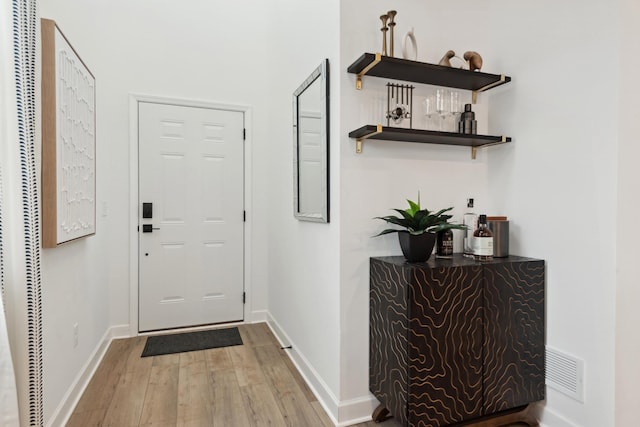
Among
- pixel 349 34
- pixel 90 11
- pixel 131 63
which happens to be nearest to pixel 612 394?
pixel 349 34

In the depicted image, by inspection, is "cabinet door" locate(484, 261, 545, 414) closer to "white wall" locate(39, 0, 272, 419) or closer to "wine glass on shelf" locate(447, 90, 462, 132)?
"wine glass on shelf" locate(447, 90, 462, 132)

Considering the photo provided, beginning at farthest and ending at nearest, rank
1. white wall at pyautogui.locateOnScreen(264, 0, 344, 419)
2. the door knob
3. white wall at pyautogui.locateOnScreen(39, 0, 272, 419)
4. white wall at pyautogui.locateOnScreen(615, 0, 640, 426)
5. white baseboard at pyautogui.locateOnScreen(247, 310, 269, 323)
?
white baseboard at pyautogui.locateOnScreen(247, 310, 269, 323), the door knob, white wall at pyautogui.locateOnScreen(39, 0, 272, 419), white wall at pyautogui.locateOnScreen(264, 0, 344, 419), white wall at pyautogui.locateOnScreen(615, 0, 640, 426)

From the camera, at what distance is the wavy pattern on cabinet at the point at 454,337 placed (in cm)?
158

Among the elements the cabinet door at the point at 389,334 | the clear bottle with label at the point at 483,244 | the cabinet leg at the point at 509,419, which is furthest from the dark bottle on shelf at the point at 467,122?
the cabinet leg at the point at 509,419

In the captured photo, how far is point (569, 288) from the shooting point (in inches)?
68.0

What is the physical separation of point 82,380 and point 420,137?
2564 millimetres

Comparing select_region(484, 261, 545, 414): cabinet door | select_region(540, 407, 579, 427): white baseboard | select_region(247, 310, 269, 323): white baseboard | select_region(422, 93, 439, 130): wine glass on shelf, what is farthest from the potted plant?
select_region(247, 310, 269, 323): white baseboard

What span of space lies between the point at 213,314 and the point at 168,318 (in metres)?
0.41

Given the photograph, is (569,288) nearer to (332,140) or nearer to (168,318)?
(332,140)

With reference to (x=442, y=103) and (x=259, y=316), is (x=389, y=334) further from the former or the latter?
(x=259, y=316)

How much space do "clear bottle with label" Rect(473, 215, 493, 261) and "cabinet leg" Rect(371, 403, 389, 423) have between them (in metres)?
0.95

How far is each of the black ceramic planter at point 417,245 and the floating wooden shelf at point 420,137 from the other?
1.67 feet

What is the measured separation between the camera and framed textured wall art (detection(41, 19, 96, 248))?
1686 mm

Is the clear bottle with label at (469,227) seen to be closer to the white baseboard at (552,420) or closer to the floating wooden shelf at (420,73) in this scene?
the floating wooden shelf at (420,73)
